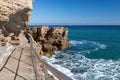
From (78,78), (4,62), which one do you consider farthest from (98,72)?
(4,62)

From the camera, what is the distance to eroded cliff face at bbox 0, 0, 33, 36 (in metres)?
6.91

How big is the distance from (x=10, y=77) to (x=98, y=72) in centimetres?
2027

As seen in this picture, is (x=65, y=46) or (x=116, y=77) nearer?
(x=116, y=77)

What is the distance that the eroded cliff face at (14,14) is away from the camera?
22.7ft

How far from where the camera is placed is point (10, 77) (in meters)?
4.60

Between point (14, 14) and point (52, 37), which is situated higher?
point (14, 14)

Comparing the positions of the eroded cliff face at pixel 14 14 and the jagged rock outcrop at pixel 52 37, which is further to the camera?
the jagged rock outcrop at pixel 52 37

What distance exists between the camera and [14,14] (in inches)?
290

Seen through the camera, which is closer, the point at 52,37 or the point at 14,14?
the point at 14,14

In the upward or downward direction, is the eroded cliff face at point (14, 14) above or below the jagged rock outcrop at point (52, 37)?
above

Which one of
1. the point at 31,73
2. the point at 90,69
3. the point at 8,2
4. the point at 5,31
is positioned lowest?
the point at 90,69

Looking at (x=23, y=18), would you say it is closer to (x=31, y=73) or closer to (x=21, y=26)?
(x=21, y=26)

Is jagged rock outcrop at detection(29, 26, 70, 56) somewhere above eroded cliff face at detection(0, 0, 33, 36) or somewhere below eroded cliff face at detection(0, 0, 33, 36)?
below

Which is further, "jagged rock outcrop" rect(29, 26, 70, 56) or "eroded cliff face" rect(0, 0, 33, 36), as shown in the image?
"jagged rock outcrop" rect(29, 26, 70, 56)
